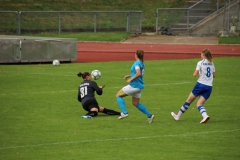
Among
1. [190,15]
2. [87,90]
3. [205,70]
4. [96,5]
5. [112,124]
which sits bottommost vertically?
[112,124]

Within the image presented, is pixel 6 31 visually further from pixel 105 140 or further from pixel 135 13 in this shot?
pixel 105 140

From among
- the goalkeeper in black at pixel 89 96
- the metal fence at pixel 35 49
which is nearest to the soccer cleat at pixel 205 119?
the goalkeeper in black at pixel 89 96

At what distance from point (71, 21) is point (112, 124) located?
31.5 meters

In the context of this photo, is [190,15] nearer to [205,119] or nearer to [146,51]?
[146,51]

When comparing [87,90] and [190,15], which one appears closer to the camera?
[87,90]

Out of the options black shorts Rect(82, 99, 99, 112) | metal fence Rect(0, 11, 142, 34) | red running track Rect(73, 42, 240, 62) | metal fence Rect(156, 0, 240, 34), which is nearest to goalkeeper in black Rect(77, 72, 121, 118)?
black shorts Rect(82, 99, 99, 112)

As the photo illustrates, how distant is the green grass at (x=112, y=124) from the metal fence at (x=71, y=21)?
19.1 meters

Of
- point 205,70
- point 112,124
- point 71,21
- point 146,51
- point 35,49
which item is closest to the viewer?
point 205,70

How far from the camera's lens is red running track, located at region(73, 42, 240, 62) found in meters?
34.5

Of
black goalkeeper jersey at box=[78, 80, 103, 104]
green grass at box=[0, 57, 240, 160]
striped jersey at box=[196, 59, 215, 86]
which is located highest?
striped jersey at box=[196, 59, 215, 86]

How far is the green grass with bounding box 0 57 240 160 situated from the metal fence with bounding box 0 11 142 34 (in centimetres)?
1914

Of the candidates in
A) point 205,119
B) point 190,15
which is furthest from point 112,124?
point 190,15

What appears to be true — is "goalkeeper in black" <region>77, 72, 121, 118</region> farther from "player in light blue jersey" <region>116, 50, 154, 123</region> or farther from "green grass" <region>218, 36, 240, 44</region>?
"green grass" <region>218, 36, 240, 44</region>

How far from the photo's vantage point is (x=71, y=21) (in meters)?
47.7
